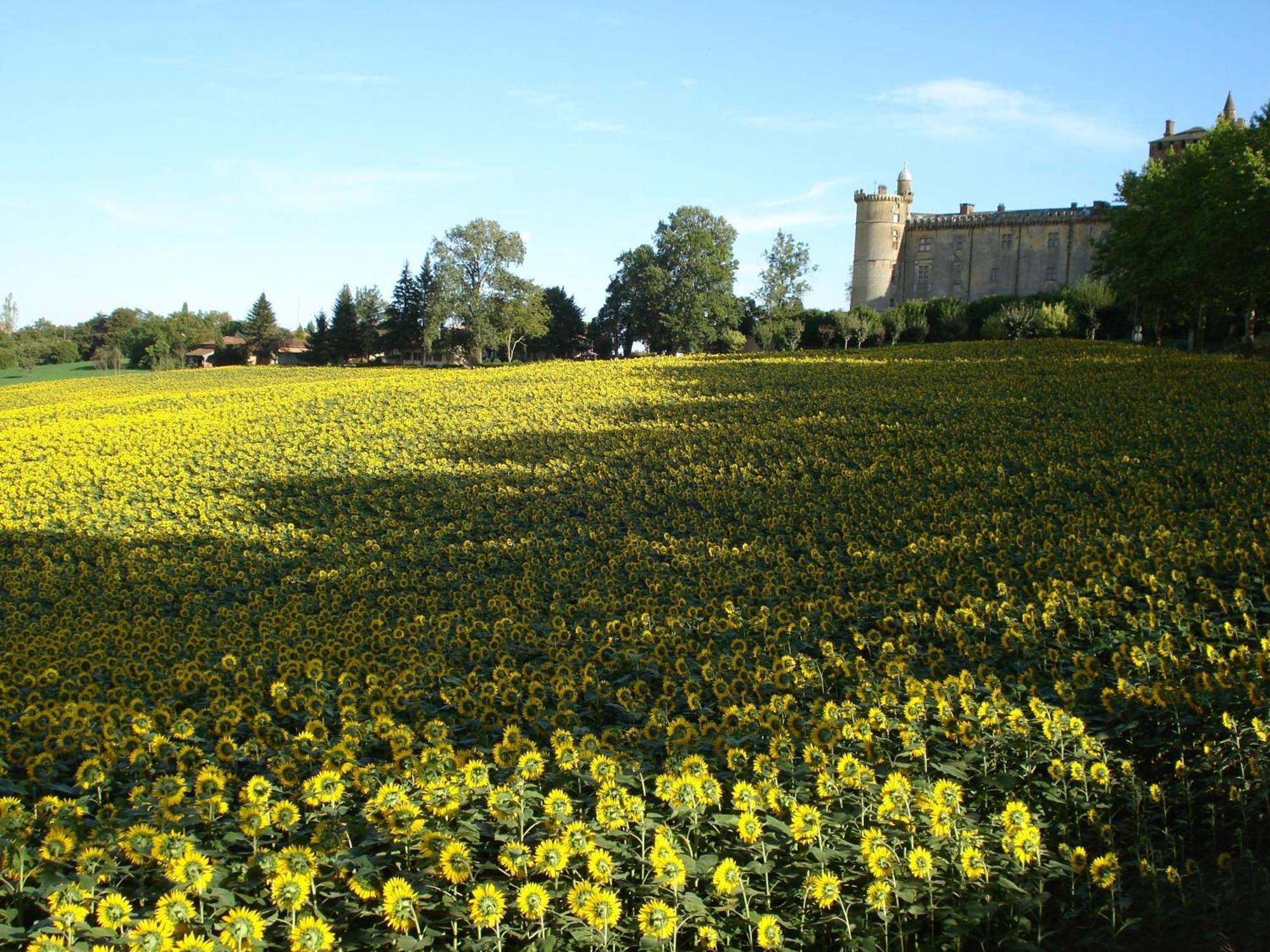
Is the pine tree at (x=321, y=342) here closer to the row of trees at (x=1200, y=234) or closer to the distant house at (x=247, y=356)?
the distant house at (x=247, y=356)

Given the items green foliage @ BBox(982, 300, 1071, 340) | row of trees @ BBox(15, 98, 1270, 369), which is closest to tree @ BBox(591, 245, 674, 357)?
row of trees @ BBox(15, 98, 1270, 369)

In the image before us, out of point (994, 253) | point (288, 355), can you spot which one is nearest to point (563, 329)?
point (288, 355)

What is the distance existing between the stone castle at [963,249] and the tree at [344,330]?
39343mm

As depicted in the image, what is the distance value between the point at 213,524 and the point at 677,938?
14.6 meters

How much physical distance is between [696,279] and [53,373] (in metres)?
52.1

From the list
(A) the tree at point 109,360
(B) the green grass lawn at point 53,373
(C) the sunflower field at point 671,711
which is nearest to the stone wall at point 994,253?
(B) the green grass lawn at point 53,373

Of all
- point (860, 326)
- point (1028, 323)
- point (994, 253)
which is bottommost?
point (1028, 323)

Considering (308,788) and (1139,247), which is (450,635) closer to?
(308,788)

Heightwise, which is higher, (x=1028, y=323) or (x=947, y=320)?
(x=947, y=320)

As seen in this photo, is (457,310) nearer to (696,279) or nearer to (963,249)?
(696,279)

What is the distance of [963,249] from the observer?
74938mm

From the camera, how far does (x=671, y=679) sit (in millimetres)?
6410

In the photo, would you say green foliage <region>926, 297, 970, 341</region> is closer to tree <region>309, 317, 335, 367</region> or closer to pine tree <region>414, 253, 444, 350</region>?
pine tree <region>414, 253, 444, 350</region>

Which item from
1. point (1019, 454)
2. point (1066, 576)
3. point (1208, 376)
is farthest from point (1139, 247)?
point (1066, 576)
